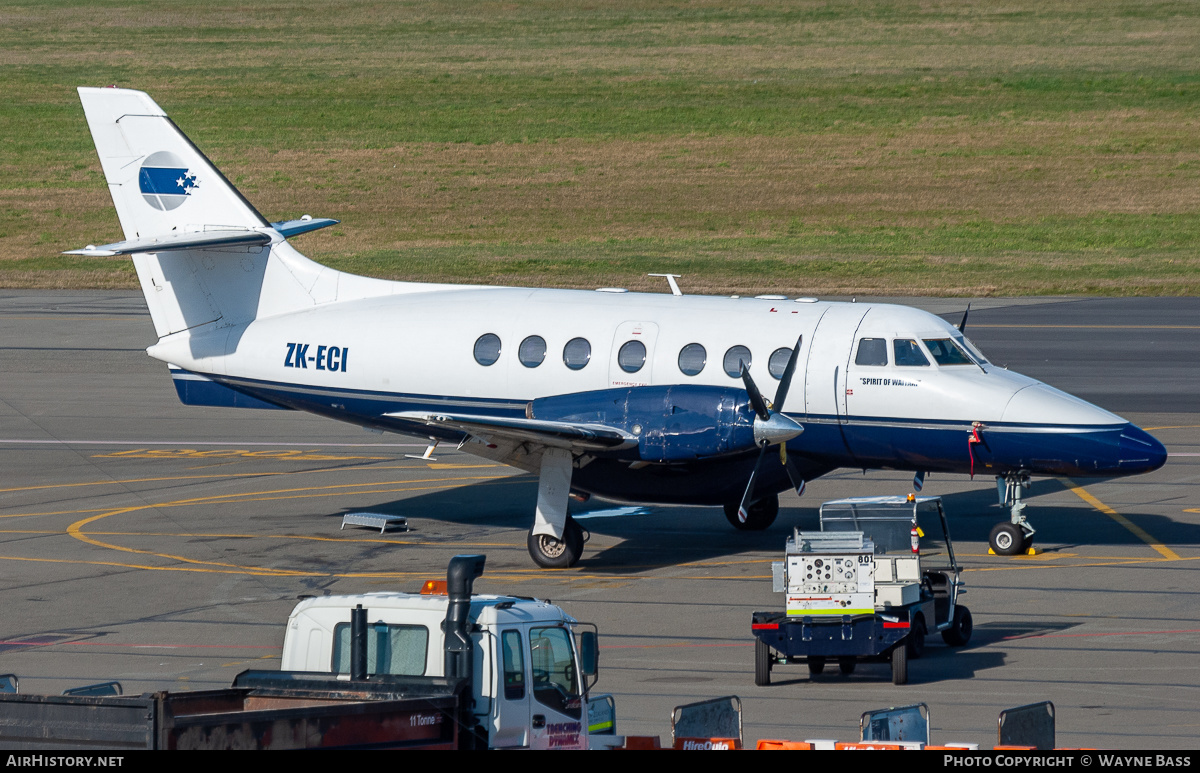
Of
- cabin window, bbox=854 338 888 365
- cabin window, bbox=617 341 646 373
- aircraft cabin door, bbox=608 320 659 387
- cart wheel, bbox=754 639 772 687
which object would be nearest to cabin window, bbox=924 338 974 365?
cabin window, bbox=854 338 888 365

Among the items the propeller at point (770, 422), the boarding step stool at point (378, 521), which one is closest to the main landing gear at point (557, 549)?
the propeller at point (770, 422)

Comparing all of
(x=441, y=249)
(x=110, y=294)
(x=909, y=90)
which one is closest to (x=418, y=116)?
(x=441, y=249)

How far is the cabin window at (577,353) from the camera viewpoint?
2741 centimetres

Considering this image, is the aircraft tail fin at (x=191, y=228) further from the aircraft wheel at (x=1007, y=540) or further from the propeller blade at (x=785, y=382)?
the aircraft wheel at (x=1007, y=540)

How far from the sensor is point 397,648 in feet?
47.1

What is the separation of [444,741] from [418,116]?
88685 millimetres

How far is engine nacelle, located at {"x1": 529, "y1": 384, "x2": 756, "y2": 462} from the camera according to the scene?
2494 centimetres

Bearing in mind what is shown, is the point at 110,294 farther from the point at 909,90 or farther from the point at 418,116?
the point at 909,90

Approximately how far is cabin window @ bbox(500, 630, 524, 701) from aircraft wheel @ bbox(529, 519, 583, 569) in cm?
1209

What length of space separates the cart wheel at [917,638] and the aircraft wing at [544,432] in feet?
21.4

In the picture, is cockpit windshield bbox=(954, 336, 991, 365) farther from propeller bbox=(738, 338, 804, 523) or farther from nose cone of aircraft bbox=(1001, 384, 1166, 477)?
propeller bbox=(738, 338, 804, 523)

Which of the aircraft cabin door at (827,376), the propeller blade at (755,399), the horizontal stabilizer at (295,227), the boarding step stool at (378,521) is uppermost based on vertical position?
the horizontal stabilizer at (295,227)

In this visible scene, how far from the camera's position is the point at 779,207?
269 ft
